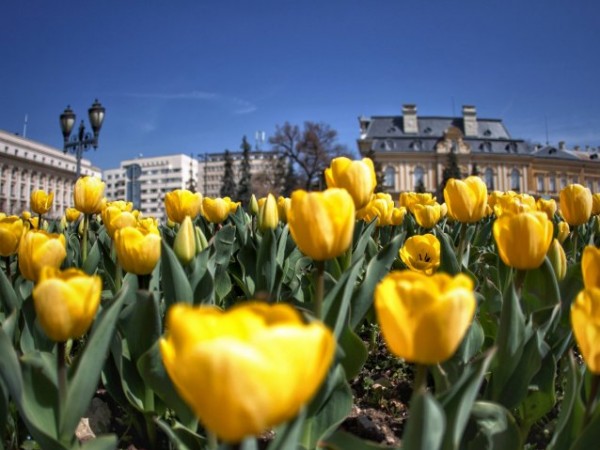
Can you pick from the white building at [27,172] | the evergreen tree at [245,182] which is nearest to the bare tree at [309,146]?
the evergreen tree at [245,182]

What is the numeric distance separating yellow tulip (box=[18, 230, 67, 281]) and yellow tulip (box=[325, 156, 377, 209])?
0.60 metres

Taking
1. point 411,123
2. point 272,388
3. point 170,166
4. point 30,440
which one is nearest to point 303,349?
point 272,388

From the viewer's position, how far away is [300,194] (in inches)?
29.2

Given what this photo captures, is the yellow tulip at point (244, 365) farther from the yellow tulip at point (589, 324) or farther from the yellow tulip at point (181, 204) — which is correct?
the yellow tulip at point (181, 204)

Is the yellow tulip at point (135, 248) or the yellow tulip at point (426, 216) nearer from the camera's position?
the yellow tulip at point (135, 248)

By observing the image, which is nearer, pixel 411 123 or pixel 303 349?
pixel 303 349

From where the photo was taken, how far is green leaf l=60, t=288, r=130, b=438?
30.0 inches

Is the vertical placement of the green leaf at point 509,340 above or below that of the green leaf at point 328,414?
above

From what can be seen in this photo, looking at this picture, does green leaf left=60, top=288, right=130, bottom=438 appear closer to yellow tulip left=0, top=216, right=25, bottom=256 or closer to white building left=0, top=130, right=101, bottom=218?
yellow tulip left=0, top=216, right=25, bottom=256

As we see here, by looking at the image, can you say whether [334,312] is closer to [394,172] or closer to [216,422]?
[216,422]

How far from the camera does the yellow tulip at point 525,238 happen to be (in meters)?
0.87

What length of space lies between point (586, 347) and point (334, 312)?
1.13 feet

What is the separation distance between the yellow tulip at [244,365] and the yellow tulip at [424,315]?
0.15 meters

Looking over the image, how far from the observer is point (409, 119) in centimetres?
5484
